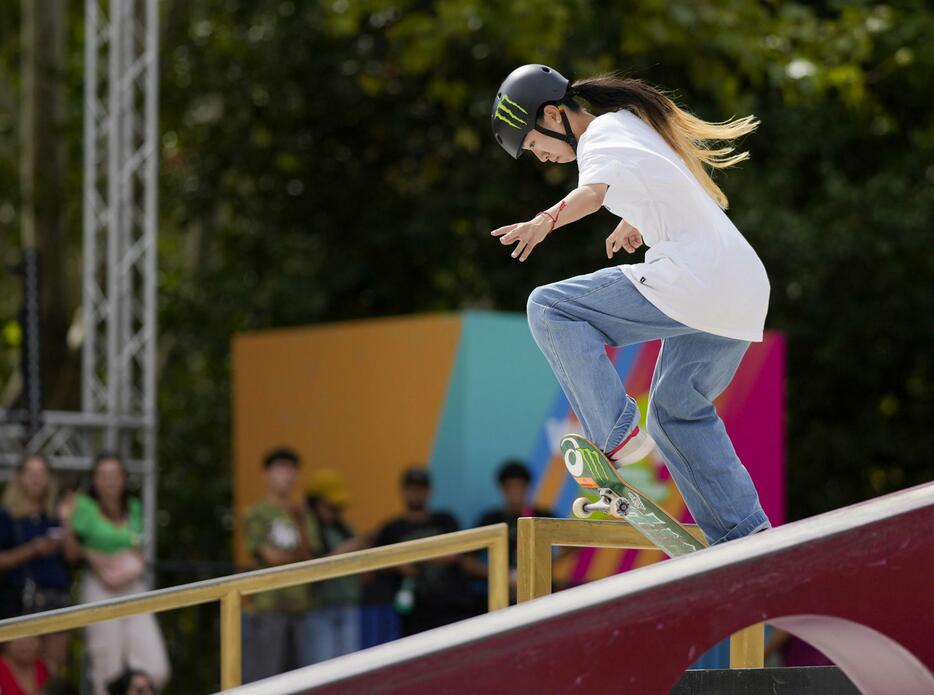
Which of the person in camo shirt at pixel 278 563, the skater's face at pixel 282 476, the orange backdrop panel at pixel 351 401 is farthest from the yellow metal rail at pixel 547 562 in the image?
the orange backdrop panel at pixel 351 401

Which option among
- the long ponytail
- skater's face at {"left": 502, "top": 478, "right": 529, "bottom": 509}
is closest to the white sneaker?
the long ponytail

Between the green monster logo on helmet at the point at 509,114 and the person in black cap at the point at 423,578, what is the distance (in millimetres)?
4580

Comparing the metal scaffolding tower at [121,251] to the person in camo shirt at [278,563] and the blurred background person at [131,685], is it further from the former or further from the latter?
the blurred background person at [131,685]

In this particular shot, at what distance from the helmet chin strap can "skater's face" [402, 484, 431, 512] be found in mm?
5095

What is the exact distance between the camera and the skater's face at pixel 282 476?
8.62 m

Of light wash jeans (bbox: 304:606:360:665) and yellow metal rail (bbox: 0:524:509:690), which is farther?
light wash jeans (bbox: 304:606:360:665)

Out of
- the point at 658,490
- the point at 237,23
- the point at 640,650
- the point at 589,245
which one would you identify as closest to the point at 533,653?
the point at 640,650

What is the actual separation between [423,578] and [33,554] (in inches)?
87.1

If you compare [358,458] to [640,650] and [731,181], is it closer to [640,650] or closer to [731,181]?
[731,181]

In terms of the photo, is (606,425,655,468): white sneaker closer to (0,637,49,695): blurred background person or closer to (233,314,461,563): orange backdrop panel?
(0,637,49,695): blurred background person

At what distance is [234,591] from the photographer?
3949 mm

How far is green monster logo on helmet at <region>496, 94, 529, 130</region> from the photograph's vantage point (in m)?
3.96

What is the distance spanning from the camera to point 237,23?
51.0 ft

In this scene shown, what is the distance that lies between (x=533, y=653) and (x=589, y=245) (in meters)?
11.6
